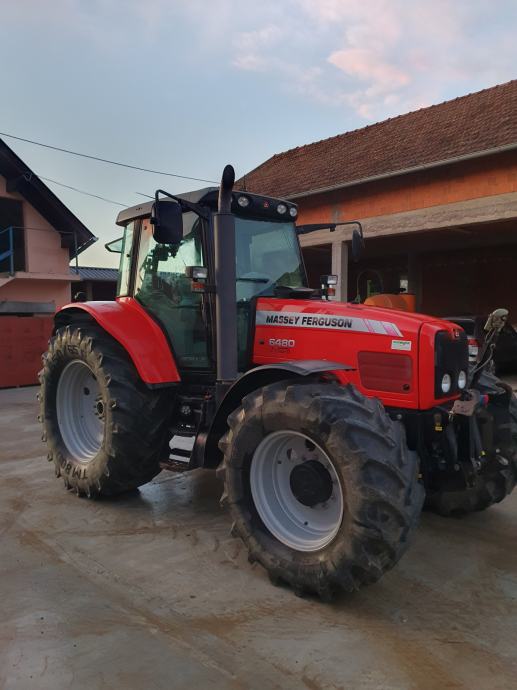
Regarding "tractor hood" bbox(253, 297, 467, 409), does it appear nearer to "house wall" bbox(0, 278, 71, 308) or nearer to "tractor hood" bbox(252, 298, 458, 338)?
"tractor hood" bbox(252, 298, 458, 338)

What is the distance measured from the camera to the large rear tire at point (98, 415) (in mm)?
4133

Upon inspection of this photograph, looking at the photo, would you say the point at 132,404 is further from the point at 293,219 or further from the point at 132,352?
the point at 293,219

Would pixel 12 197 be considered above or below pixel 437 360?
above

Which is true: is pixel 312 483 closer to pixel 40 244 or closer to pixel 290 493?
pixel 290 493

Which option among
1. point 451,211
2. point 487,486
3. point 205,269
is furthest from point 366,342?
point 451,211

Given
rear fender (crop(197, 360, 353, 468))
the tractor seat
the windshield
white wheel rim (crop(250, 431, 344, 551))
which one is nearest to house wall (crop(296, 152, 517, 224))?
the windshield

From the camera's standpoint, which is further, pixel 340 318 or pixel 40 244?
pixel 40 244

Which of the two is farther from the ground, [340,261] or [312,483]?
[340,261]

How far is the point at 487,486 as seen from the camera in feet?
12.7

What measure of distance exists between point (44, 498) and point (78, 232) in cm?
1196

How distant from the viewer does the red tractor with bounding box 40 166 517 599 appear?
2.82 metres

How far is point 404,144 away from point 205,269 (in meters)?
10.9

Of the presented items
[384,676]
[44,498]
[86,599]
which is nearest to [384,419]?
[384,676]

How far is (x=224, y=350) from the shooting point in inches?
144
